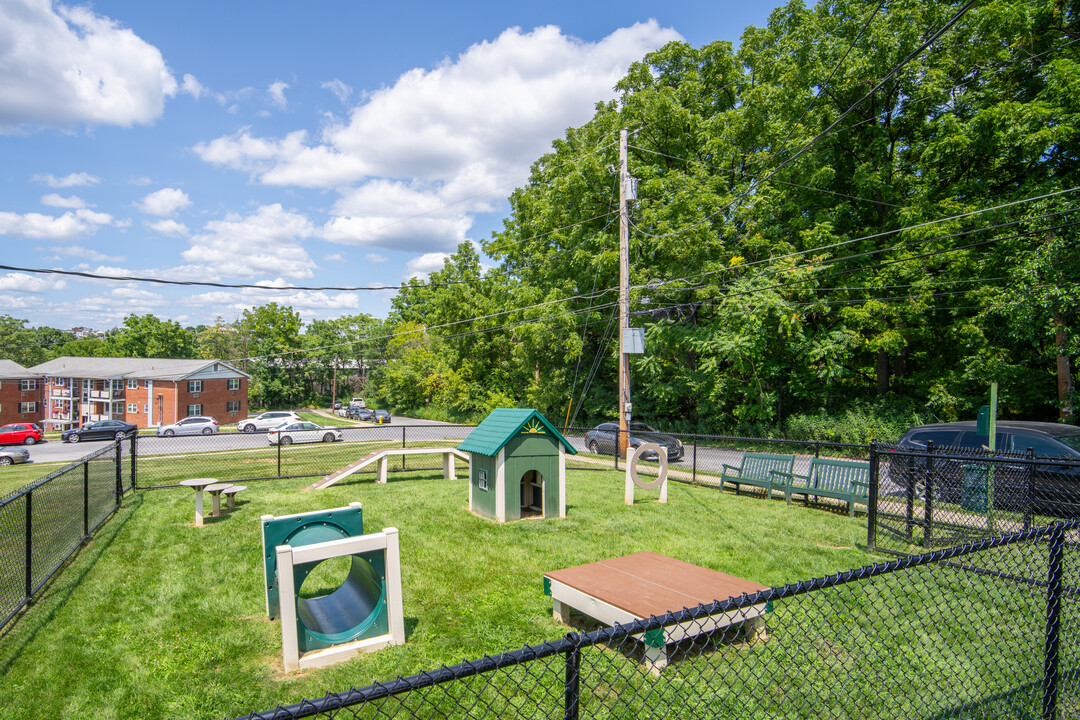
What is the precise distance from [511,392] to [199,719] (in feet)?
114

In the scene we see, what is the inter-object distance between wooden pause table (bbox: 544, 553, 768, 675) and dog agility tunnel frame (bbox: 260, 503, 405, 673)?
61.0 inches

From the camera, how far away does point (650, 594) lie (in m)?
4.99

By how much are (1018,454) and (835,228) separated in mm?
16609

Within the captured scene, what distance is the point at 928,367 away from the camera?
2225 cm

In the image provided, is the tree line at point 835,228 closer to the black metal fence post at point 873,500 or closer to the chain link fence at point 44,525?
the black metal fence post at point 873,500

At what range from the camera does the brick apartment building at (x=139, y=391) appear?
46.4m

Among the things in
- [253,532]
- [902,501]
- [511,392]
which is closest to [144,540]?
[253,532]

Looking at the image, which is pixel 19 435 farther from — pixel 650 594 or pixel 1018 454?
pixel 1018 454

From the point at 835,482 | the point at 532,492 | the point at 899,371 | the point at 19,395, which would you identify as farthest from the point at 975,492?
the point at 19,395

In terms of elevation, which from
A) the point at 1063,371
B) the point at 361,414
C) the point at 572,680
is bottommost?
the point at 361,414

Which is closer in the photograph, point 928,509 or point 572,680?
point 572,680

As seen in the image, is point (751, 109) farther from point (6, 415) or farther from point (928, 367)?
point (6, 415)

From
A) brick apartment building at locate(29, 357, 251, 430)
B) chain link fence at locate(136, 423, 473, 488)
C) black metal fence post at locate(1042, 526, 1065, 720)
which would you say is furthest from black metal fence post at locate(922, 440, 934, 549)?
brick apartment building at locate(29, 357, 251, 430)

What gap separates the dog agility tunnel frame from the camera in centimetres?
466
